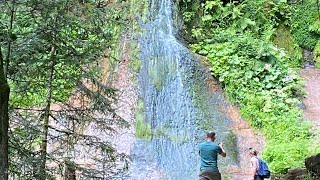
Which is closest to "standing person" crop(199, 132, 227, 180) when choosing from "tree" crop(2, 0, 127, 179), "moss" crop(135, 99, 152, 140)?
"tree" crop(2, 0, 127, 179)

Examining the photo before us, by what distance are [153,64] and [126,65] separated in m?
0.97

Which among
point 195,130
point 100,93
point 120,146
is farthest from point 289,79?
point 100,93

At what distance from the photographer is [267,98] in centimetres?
1431

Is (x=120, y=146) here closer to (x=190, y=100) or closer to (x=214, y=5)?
(x=190, y=100)

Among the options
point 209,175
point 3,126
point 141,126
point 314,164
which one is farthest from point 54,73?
point 141,126

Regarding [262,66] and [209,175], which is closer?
[209,175]

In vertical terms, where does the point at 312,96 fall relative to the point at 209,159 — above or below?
above

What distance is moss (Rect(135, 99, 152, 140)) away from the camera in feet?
43.7

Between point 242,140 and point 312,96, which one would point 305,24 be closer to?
point 312,96

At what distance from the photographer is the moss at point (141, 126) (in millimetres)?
13312

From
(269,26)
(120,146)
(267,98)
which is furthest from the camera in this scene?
(269,26)

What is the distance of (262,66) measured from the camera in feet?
51.2

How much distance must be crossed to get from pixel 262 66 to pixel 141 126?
4901 millimetres

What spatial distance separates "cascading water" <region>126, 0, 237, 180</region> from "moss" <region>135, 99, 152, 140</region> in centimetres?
11
